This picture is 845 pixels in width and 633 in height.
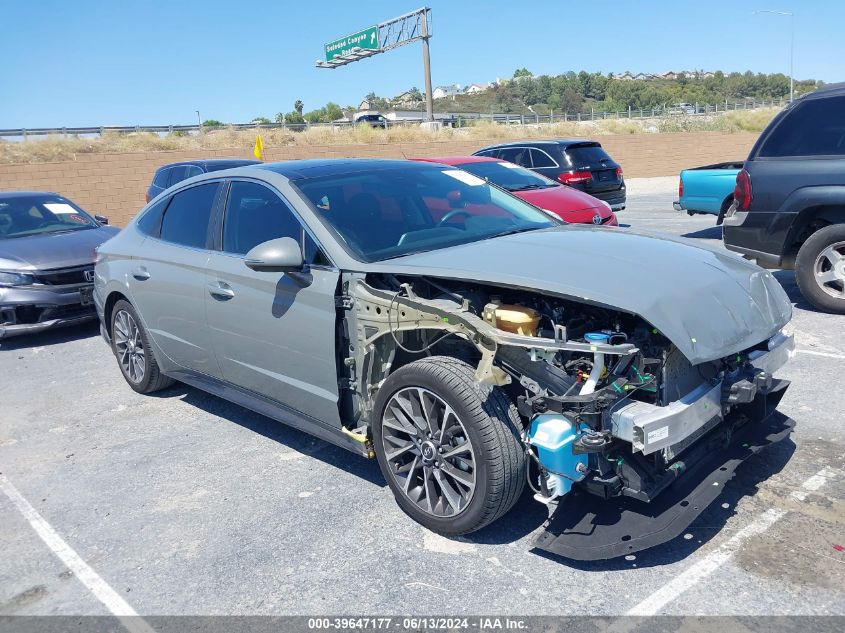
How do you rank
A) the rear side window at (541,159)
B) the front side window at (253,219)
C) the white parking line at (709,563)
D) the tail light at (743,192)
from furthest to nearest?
the rear side window at (541,159) < the tail light at (743,192) < the front side window at (253,219) < the white parking line at (709,563)

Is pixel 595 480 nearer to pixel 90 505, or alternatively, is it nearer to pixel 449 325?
pixel 449 325

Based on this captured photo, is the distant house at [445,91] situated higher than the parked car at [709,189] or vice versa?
the distant house at [445,91]

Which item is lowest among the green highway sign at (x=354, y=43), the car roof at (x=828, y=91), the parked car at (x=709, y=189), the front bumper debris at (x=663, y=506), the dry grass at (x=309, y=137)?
the front bumper debris at (x=663, y=506)

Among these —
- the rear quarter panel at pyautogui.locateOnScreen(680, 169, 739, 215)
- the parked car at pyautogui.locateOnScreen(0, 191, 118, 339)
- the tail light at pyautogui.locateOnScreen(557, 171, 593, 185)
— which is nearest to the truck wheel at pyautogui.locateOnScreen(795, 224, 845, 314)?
the rear quarter panel at pyautogui.locateOnScreen(680, 169, 739, 215)

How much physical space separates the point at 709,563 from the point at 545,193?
7.07 m

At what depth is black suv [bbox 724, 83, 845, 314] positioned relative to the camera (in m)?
6.39

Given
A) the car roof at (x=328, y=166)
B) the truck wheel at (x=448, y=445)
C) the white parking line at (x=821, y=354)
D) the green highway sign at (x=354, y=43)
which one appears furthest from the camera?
the green highway sign at (x=354, y=43)

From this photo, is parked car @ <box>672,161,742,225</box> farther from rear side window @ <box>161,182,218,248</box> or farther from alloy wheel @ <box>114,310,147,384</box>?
alloy wheel @ <box>114,310,147,384</box>

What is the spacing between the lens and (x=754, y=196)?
22.2ft

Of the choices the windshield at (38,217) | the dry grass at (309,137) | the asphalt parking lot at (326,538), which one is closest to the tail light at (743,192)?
the asphalt parking lot at (326,538)

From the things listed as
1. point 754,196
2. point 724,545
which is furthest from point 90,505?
point 754,196

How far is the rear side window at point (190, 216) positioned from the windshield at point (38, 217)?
4.35m

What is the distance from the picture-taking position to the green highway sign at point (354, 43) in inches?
1444

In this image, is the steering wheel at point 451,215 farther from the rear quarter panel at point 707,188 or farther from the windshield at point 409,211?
the rear quarter panel at point 707,188
